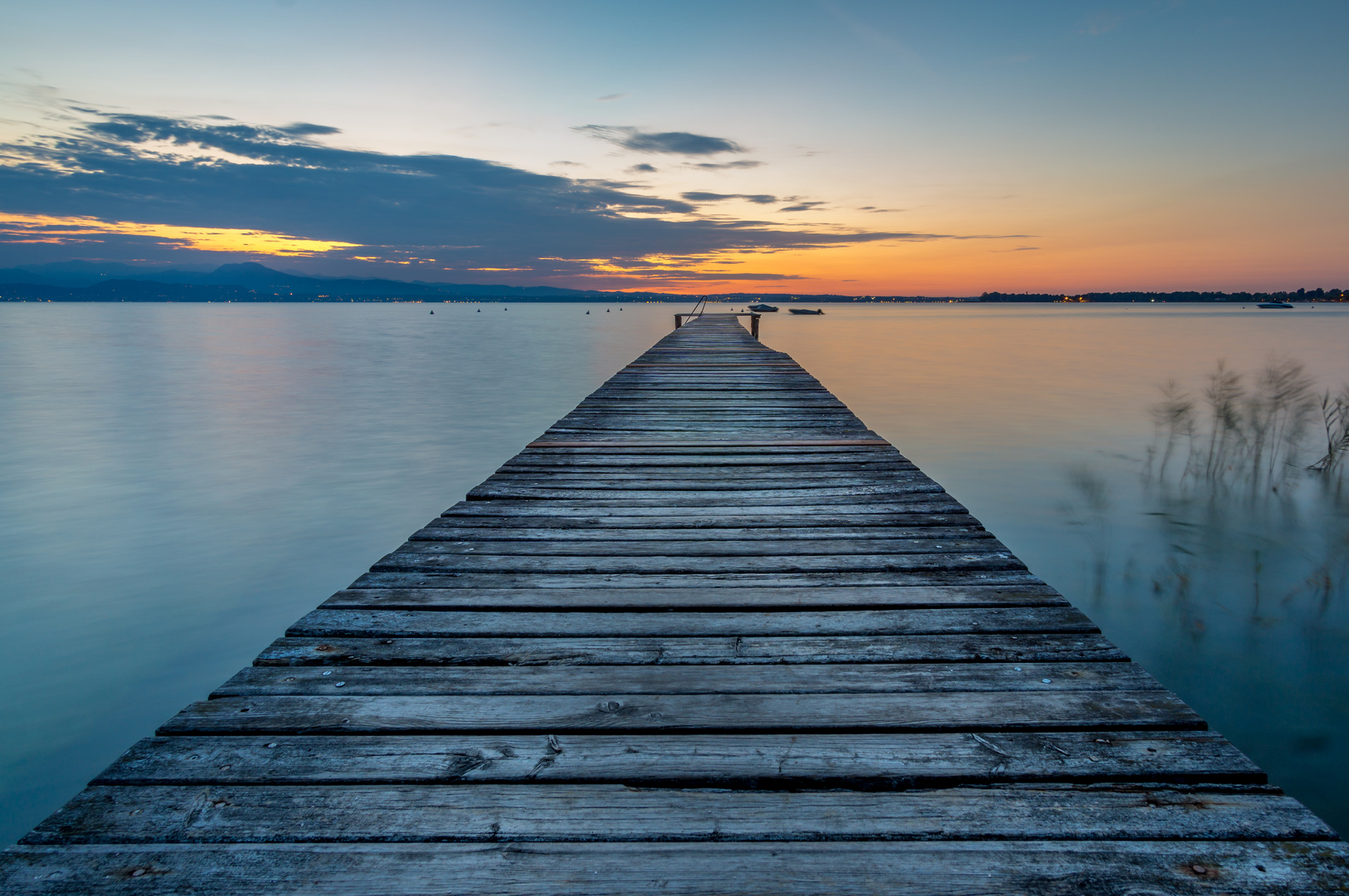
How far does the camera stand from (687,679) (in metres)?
2.22

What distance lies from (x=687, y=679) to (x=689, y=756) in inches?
15.4

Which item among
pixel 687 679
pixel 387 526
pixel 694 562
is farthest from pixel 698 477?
pixel 387 526

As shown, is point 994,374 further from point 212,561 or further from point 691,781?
point 691,781

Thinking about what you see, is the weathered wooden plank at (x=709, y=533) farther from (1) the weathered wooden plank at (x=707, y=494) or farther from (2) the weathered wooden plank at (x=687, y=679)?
(2) the weathered wooden plank at (x=687, y=679)

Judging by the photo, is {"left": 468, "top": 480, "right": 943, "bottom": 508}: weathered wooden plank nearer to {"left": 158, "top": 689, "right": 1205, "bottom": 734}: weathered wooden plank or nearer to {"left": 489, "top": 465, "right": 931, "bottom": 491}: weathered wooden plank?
{"left": 489, "top": 465, "right": 931, "bottom": 491}: weathered wooden plank

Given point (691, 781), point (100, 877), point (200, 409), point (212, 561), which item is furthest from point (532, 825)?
point (200, 409)

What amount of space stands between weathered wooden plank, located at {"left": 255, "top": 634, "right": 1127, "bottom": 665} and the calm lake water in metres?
2.58

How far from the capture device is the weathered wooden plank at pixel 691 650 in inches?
91.4

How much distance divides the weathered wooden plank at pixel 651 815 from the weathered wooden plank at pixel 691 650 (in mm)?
613

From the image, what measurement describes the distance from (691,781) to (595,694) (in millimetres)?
480

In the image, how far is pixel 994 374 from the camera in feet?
77.0

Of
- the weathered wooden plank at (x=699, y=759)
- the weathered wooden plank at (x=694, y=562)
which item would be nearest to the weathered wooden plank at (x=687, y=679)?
the weathered wooden plank at (x=699, y=759)

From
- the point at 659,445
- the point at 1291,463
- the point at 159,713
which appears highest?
the point at 659,445

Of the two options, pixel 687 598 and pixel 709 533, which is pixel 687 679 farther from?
pixel 709 533
